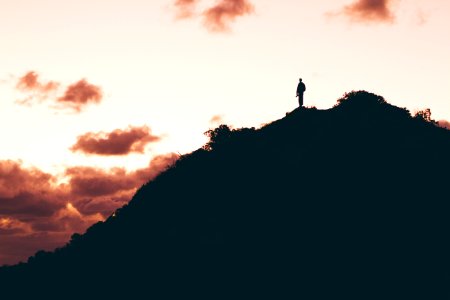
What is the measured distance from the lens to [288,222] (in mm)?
42031

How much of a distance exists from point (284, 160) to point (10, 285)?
3111 cm

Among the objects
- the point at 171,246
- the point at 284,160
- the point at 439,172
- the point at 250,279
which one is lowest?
the point at 250,279

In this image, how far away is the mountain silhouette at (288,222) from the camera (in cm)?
3800

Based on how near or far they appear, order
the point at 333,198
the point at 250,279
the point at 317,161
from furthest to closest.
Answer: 1. the point at 317,161
2. the point at 333,198
3. the point at 250,279

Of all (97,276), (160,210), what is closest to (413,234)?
(160,210)

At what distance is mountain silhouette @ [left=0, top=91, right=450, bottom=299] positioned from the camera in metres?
38.0

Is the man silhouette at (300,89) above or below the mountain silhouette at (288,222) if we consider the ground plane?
above

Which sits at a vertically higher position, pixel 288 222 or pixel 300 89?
pixel 300 89

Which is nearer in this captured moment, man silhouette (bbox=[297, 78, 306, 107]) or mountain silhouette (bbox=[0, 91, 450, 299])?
mountain silhouette (bbox=[0, 91, 450, 299])

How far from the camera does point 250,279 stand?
126ft

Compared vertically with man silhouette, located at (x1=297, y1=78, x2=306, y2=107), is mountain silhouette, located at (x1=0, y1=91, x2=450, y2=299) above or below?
below

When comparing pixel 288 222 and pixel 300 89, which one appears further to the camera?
pixel 300 89

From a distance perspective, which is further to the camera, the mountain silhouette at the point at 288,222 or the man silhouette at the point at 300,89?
Answer: the man silhouette at the point at 300,89

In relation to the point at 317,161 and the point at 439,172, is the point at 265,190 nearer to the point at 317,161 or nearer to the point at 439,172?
the point at 317,161
